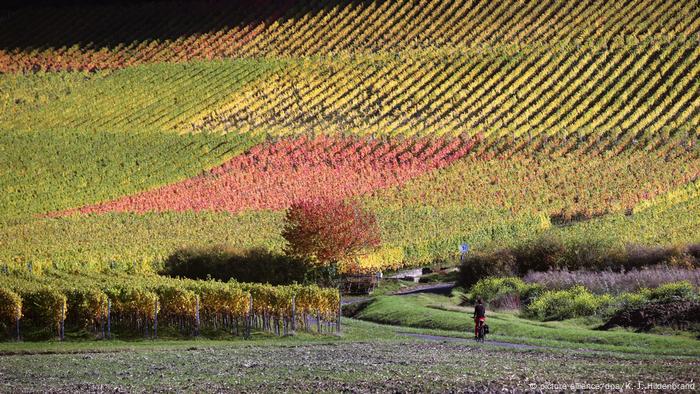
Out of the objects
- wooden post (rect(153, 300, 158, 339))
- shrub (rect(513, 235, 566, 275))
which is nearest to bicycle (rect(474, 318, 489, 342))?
wooden post (rect(153, 300, 158, 339))

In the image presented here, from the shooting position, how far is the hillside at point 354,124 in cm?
7781

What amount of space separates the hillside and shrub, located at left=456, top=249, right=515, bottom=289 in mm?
2472

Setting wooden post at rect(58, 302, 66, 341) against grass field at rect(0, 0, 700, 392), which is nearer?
grass field at rect(0, 0, 700, 392)

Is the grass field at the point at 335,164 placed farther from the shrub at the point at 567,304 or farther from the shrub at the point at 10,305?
the shrub at the point at 567,304

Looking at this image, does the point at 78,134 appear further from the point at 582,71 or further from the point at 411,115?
the point at 582,71

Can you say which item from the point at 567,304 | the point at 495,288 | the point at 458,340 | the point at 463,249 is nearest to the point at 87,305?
the point at 458,340

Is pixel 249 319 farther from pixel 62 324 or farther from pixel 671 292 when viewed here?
pixel 671 292

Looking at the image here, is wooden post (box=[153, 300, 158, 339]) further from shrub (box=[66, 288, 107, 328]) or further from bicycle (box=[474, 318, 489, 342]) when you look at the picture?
bicycle (box=[474, 318, 489, 342])

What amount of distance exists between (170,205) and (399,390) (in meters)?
61.8

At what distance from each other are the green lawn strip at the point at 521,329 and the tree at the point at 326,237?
9.33 meters

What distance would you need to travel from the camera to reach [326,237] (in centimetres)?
6550

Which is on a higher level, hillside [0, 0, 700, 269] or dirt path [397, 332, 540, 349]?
hillside [0, 0, 700, 269]

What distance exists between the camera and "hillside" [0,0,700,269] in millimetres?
77812

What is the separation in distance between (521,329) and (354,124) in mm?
61485
